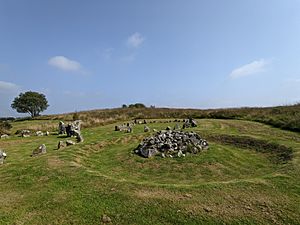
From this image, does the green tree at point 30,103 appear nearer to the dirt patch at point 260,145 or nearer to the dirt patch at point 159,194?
the dirt patch at point 260,145

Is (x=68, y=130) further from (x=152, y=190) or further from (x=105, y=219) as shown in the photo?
(x=105, y=219)

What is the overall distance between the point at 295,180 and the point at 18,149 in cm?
2071

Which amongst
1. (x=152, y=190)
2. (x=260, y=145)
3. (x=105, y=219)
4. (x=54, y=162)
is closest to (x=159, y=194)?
(x=152, y=190)

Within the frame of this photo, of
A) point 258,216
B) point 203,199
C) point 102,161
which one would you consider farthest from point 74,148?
point 258,216

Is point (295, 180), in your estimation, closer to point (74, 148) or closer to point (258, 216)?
point (258, 216)

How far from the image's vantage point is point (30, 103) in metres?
78.1

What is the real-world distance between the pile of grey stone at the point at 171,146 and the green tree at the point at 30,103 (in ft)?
217

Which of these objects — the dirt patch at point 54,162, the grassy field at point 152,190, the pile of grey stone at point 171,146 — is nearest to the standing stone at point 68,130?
the grassy field at point 152,190

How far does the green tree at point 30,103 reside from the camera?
77.4 metres

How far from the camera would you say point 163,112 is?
53.5 metres

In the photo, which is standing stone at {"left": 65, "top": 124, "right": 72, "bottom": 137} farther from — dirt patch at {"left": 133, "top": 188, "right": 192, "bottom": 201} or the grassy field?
dirt patch at {"left": 133, "top": 188, "right": 192, "bottom": 201}

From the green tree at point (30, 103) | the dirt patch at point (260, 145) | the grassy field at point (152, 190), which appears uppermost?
the green tree at point (30, 103)

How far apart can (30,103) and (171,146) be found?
68.0 meters

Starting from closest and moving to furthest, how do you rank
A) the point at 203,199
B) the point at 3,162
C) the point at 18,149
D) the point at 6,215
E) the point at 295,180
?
the point at 6,215 < the point at 203,199 < the point at 295,180 < the point at 3,162 < the point at 18,149
